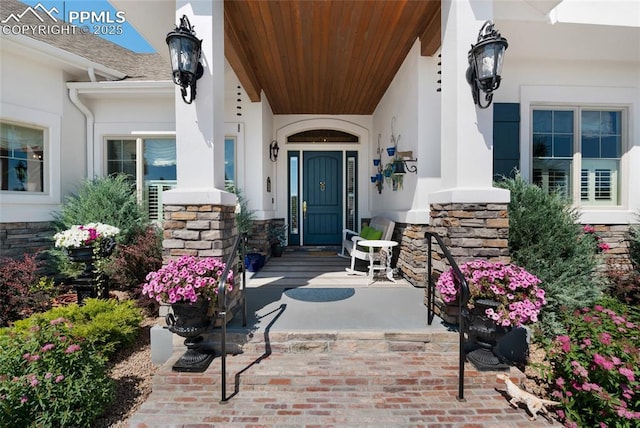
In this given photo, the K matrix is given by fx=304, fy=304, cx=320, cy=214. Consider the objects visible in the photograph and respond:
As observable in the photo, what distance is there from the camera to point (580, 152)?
14.2 feet

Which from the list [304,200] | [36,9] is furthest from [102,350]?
[36,9]

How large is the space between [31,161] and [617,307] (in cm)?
770

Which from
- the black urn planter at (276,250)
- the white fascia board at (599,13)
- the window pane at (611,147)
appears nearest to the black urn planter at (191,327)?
the black urn planter at (276,250)

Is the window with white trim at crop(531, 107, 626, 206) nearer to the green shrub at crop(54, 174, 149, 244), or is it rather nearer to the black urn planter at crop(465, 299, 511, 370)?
the black urn planter at crop(465, 299, 511, 370)

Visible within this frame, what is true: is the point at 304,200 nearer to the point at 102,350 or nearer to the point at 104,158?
the point at 104,158

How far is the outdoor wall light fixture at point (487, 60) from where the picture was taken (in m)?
2.52

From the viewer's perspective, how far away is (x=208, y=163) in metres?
2.72

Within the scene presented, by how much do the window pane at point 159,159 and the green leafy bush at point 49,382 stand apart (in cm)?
367

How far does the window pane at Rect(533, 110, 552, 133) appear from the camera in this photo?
14.2 ft

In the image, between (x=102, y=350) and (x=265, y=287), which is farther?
(x=265, y=287)

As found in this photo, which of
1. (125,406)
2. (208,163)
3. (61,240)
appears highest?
(208,163)

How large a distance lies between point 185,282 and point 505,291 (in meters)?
2.40

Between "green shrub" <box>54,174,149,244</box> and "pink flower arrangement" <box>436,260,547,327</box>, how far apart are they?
438 cm

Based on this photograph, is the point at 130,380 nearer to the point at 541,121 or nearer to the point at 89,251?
the point at 89,251
